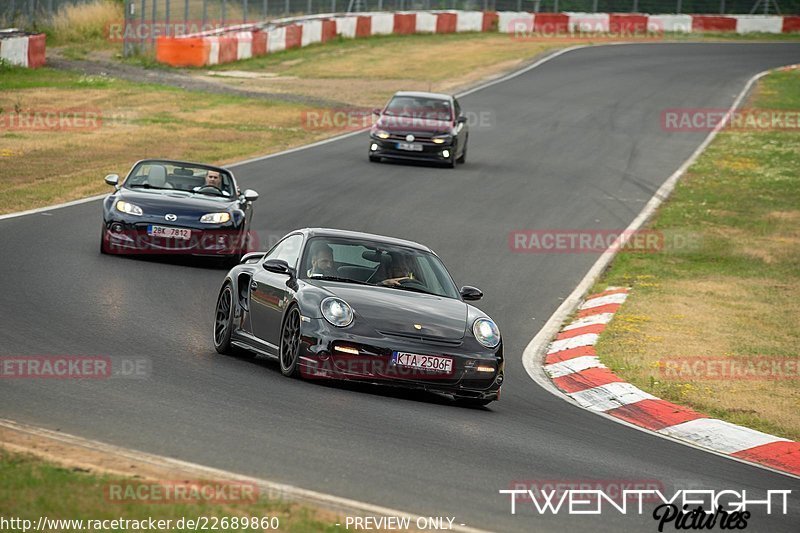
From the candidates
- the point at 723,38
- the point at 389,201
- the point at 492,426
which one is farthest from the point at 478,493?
the point at 723,38

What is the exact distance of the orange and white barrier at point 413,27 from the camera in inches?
1925

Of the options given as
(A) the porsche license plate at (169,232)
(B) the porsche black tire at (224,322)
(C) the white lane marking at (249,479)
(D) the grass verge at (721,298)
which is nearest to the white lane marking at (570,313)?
(D) the grass verge at (721,298)

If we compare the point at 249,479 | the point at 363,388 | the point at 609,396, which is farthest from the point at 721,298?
the point at 249,479

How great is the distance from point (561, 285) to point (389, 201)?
613 centimetres

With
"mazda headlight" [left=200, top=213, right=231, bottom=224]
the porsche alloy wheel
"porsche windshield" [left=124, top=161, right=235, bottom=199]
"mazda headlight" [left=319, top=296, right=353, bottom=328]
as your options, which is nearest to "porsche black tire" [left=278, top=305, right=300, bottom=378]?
the porsche alloy wheel

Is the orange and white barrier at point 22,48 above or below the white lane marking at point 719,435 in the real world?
below

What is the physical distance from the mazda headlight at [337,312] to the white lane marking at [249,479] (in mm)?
3123

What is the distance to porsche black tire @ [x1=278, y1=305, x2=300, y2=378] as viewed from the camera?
11.0 m

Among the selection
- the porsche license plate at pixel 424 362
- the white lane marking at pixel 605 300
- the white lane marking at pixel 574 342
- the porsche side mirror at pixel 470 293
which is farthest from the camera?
the white lane marking at pixel 605 300

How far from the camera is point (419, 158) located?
2961 centimetres

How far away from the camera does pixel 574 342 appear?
15.1m

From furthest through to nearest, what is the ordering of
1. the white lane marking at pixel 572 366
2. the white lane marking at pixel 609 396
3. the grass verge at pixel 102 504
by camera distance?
the white lane marking at pixel 572 366 < the white lane marking at pixel 609 396 < the grass verge at pixel 102 504

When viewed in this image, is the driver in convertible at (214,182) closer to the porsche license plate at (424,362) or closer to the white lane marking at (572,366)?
the white lane marking at (572,366)

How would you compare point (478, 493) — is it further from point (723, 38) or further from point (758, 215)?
point (723, 38)
